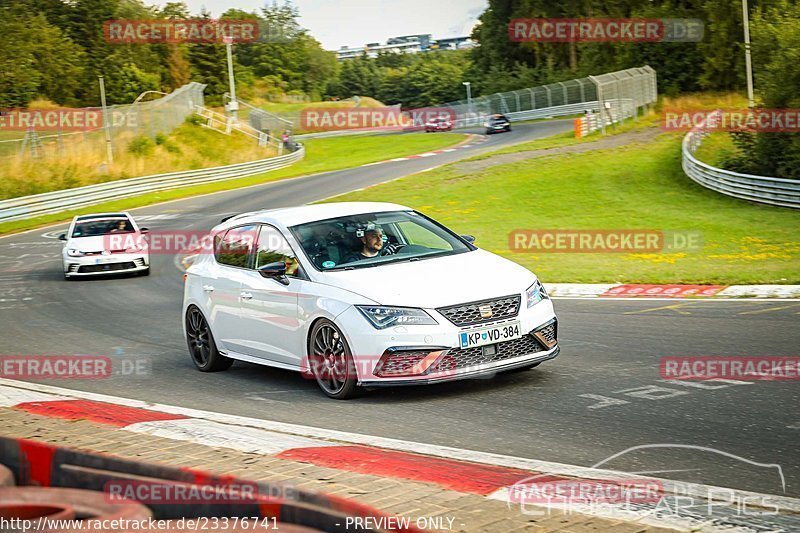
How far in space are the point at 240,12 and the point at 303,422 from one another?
162 m

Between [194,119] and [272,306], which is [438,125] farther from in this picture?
[272,306]

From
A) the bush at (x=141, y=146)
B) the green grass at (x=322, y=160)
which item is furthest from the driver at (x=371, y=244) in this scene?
the bush at (x=141, y=146)

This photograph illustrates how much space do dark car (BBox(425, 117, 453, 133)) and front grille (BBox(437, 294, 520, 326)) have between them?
236 feet

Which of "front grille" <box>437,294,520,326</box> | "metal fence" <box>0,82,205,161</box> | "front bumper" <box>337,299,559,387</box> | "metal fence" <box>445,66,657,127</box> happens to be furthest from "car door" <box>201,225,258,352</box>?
"metal fence" <box>445,66,657,127</box>

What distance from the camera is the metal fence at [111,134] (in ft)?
149

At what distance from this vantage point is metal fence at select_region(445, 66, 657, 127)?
52.1 metres

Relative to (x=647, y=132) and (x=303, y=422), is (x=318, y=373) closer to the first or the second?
(x=303, y=422)

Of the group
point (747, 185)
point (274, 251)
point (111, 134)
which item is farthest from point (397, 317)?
point (111, 134)

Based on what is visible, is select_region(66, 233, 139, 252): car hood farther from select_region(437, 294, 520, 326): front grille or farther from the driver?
select_region(437, 294, 520, 326): front grille

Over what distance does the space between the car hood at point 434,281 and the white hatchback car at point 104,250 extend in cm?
1482

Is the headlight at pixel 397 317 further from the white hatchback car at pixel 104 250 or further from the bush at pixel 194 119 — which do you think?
the bush at pixel 194 119

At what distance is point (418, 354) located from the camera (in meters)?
8.55

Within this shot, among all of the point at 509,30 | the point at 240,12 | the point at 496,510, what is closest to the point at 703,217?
the point at 496,510

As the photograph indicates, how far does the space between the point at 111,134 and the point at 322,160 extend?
16097 mm
